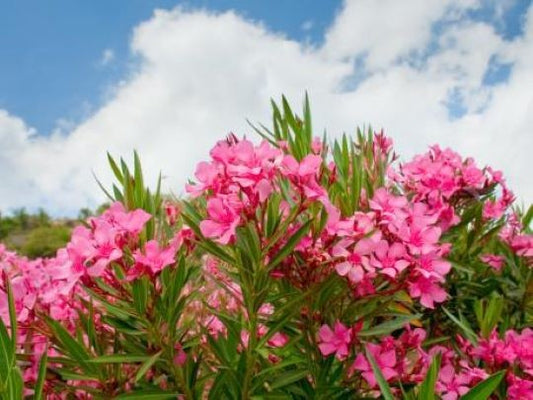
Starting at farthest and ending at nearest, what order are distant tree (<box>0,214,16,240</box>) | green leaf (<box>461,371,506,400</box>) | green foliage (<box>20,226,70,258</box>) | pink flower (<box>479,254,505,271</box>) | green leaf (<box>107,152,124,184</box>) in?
distant tree (<box>0,214,16,240</box>) → green foliage (<box>20,226,70,258</box>) → pink flower (<box>479,254,505,271</box>) → green leaf (<box>107,152,124,184</box>) → green leaf (<box>461,371,506,400</box>)

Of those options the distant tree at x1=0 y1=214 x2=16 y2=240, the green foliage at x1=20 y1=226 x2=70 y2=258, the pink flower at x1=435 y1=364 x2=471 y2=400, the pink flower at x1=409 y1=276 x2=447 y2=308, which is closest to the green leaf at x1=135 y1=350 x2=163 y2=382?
the pink flower at x1=409 y1=276 x2=447 y2=308

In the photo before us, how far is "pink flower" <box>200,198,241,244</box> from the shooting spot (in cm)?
104

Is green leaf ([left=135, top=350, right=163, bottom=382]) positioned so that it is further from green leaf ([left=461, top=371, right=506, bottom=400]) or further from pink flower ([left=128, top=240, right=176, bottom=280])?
green leaf ([left=461, top=371, right=506, bottom=400])

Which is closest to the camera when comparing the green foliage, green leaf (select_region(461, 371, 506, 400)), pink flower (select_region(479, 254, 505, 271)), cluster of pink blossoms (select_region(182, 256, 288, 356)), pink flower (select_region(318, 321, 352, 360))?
green leaf (select_region(461, 371, 506, 400))

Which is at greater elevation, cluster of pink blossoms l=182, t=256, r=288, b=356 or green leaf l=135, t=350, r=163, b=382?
cluster of pink blossoms l=182, t=256, r=288, b=356

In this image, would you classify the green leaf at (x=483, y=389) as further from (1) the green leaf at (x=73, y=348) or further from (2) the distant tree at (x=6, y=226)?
(2) the distant tree at (x=6, y=226)

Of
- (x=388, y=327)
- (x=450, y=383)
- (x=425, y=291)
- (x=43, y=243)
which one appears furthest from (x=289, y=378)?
(x=43, y=243)

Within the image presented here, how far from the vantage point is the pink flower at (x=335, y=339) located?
1.16 metres

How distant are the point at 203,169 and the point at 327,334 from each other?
41 centimetres

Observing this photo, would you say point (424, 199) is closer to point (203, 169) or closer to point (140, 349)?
point (203, 169)

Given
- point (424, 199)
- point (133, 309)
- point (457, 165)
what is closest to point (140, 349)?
point (133, 309)

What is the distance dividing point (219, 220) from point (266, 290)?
17 cm

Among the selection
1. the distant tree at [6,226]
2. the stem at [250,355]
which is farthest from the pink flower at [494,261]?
the distant tree at [6,226]

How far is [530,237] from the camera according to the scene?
6.24 feet
